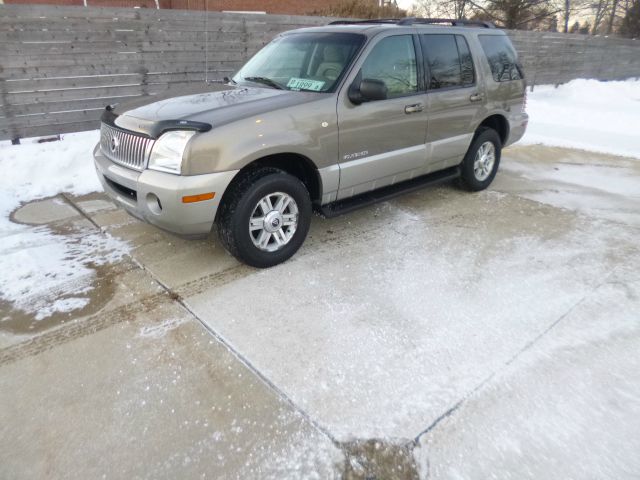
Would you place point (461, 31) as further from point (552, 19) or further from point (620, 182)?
point (552, 19)

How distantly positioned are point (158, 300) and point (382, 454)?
195 centimetres

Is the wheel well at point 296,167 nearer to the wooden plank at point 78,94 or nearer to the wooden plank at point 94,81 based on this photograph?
the wooden plank at point 78,94

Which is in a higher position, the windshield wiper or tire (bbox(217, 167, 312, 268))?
the windshield wiper

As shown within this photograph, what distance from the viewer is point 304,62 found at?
13.4 ft

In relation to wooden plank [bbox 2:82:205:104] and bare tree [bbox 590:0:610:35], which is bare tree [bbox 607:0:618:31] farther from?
wooden plank [bbox 2:82:205:104]

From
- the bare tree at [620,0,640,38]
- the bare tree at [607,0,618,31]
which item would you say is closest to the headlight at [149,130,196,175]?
the bare tree at [620,0,640,38]

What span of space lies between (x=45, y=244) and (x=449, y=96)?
13.5 ft

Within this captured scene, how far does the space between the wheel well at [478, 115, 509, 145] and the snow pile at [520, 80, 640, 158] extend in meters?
3.25

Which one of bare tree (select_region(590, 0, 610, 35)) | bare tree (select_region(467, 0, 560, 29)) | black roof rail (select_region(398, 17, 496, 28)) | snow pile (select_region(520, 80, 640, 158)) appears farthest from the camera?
bare tree (select_region(590, 0, 610, 35))

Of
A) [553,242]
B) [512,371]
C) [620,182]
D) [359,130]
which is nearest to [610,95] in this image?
[620,182]

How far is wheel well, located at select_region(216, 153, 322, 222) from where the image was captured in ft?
11.3

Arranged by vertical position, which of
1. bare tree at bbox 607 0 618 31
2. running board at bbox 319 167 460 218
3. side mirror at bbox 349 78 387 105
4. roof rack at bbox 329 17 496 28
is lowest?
running board at bbox 319 167 460 218

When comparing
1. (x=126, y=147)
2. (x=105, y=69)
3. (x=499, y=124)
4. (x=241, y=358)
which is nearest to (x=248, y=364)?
(x=241, y=358)

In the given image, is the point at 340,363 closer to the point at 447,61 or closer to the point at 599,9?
the point at 447,61
